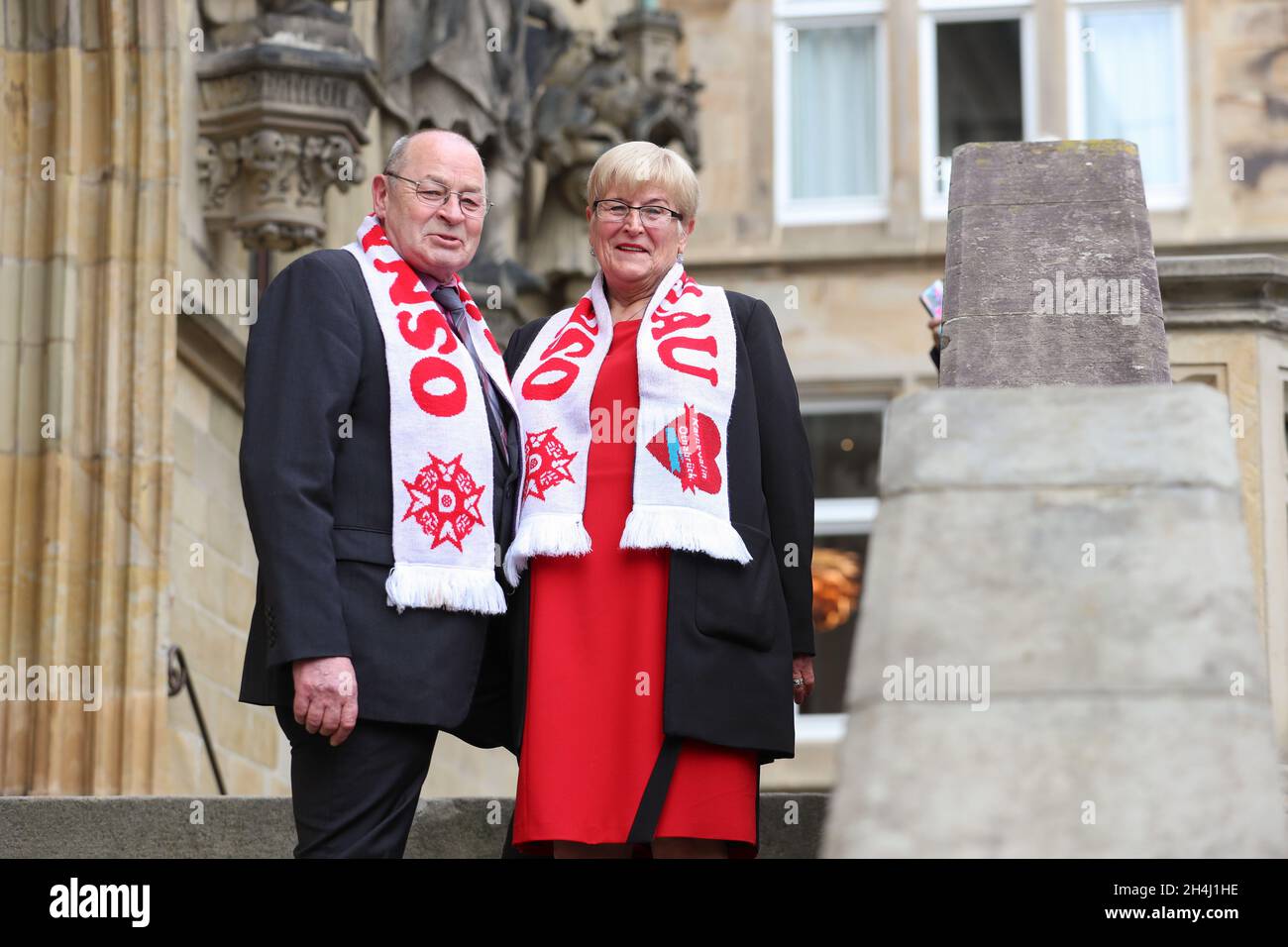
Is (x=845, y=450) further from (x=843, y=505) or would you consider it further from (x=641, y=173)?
(x=641, y=173)

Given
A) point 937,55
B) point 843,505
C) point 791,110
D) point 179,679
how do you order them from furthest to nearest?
point 791,110 < point 937,55 < point 843,505 < point 179,679

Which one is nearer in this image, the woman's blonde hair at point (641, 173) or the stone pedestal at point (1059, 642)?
the stone pedestal at point (1059, 642)

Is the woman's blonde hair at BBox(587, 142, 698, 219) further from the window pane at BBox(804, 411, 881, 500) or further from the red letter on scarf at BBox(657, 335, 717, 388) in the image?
the window pane at BBox(804, 411, 881, 500)

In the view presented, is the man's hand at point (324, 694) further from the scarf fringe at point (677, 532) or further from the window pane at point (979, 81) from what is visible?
the window pane at point (979, 81)

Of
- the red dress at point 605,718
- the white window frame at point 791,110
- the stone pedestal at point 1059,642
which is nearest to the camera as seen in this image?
the stone pedestal at point 1059,642

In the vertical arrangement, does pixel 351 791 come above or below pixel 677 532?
below

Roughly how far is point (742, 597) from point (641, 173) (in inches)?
31.7

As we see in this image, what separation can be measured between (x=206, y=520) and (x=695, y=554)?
Answer: 17.4 feet

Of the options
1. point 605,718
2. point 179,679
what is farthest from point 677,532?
point 179,679

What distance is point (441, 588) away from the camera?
4145mm

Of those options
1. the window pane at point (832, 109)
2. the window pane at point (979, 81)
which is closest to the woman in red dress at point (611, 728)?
the window pane at point (832, 109)

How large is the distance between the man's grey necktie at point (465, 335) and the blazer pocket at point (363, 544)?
37cm

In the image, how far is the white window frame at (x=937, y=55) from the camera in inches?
690
